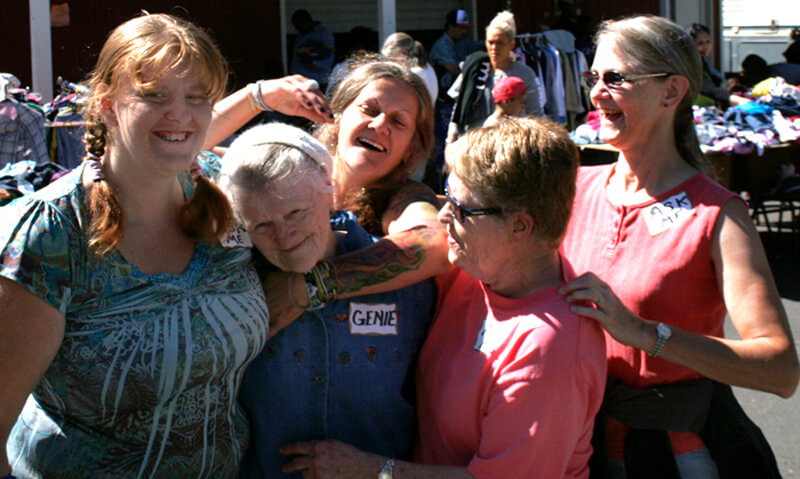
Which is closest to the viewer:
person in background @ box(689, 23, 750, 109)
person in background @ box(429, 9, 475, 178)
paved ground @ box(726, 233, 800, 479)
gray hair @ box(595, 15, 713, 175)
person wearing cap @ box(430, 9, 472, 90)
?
gray hair @ box(595, 15, 713, 175)

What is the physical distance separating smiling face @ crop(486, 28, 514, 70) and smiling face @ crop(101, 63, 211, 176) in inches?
252

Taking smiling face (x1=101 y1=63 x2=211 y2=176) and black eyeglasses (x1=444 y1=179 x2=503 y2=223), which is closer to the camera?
smiling face (x1=101 y1=63 x2=211 y2=176)

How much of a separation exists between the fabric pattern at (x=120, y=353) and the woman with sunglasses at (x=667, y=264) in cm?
90

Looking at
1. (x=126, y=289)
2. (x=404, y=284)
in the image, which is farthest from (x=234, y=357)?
(x=404, y=284)

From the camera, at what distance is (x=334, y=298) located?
2.10 m

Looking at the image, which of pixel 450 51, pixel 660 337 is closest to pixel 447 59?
pixel 450 51

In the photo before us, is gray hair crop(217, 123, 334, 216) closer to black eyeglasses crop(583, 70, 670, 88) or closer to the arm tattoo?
the arm tattoo

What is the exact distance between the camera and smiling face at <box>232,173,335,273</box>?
79.5 inches

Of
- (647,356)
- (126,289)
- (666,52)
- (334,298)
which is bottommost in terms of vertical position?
(647,356)

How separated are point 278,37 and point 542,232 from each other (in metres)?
11.5

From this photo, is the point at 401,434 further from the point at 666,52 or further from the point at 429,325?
the point at 666,52

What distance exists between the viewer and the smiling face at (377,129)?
8.32ft

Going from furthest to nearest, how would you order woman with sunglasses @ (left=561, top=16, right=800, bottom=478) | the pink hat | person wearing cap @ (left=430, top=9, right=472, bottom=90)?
person wearing cap @ (left=430, top=9, right=472, bottom=90) → the pink hat → woman with sunglasses @ (left=561, top=16, right=800, bottom=478)

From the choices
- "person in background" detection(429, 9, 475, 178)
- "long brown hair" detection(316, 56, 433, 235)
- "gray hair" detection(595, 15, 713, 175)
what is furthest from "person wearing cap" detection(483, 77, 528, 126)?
"gray hair" detection(595, 15, 713, 175)
